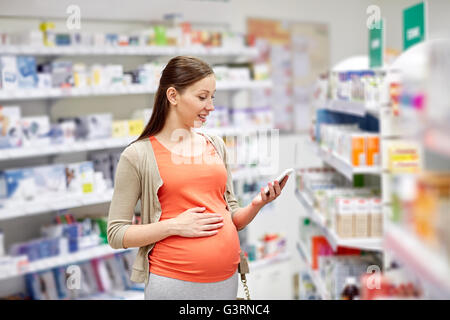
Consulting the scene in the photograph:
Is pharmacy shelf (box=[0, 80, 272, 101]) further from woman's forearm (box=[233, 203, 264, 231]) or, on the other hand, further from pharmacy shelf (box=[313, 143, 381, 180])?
woman's forearm (box=[233, 203, 264, 231])

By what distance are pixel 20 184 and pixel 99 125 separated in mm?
707

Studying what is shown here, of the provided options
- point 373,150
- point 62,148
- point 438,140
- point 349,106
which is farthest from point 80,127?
point 438,140

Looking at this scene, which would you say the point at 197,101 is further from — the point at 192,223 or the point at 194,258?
the point at 194,258

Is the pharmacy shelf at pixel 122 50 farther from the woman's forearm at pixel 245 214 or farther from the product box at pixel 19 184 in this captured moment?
the woman's forearm at pixel 245 214

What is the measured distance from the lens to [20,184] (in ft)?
12.6

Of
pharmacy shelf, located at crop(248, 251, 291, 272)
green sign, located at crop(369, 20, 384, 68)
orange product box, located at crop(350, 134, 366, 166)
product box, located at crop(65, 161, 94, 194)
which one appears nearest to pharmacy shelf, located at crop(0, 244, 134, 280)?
product box, located at crop(65, 161, 94, 194)

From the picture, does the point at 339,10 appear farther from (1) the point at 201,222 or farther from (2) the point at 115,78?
(1) the point at 201,222

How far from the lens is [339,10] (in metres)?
6.54

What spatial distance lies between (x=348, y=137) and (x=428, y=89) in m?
2.12

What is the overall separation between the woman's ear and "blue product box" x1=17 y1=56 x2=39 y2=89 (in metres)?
2.19

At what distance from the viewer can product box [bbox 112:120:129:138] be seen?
14.0 feet

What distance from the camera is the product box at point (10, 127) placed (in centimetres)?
375

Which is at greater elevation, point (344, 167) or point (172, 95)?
point (172, 95)

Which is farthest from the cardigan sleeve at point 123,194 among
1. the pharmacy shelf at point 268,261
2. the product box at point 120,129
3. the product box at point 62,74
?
the pharmacy shelf at point 268,261
